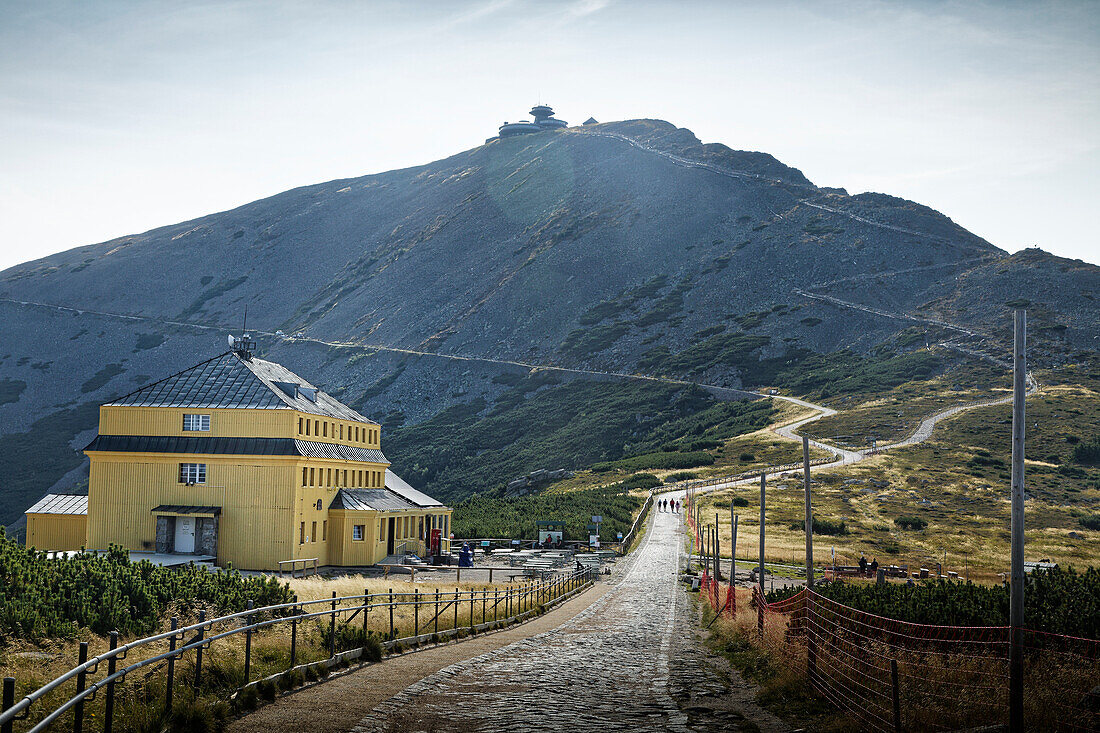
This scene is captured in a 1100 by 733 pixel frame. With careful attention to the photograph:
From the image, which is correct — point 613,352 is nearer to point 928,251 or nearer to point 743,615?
point 928,251

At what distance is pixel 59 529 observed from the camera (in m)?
51.9

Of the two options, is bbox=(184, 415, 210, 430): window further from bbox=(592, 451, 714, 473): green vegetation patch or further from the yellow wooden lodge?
bbox=(592, 451, 714, 473): green vegetation patch

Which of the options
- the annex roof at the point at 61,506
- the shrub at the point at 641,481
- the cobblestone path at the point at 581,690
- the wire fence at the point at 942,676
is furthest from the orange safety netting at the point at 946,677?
the shrub at the point at 641,481

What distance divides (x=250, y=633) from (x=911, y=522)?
61339 millimetres

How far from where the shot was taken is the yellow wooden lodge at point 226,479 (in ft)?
144

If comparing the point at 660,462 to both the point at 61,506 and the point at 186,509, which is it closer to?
the point at 61,506

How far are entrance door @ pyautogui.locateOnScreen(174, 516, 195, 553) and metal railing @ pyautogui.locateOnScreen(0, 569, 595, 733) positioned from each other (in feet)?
59.7

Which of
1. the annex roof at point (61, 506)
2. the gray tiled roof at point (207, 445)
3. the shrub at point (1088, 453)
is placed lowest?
the annex roof at point (61, 506)

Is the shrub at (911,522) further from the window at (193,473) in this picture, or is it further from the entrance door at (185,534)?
the entrance door at (185,534)

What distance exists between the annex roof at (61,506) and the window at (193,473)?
11.3 m

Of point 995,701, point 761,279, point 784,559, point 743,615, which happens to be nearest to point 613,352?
point 761,279

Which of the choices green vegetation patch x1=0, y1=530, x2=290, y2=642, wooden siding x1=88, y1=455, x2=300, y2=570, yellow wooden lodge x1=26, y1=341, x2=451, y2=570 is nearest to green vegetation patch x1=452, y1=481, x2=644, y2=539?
yellow wooden lodge x1=26, y1=341, x2=451, y2=570

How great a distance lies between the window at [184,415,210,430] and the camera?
45.4 metres

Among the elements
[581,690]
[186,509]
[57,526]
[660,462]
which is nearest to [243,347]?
[186,509]
